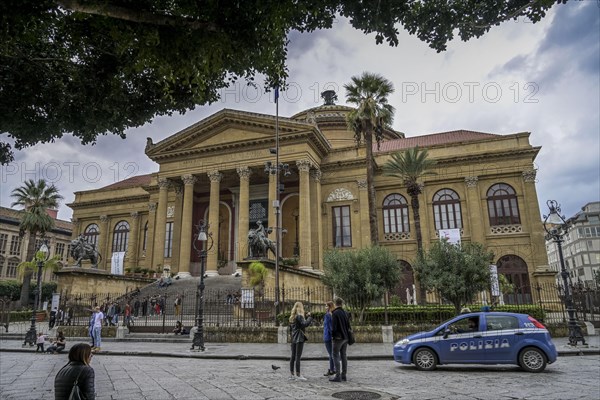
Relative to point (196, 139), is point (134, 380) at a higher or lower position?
lower

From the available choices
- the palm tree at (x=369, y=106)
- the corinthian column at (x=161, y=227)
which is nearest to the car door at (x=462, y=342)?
the palm tree at (x=369, y=106)

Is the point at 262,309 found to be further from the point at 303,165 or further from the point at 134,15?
the point at 134,15

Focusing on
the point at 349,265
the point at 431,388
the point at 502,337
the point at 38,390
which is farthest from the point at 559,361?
the point at 38,390

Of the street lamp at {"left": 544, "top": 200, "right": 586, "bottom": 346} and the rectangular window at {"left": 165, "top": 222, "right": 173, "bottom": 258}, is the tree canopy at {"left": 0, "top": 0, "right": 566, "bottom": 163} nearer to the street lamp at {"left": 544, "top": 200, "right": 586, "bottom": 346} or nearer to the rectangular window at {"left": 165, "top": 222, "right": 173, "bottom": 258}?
the street lamp at {"left": 544, "top": 200, "right": 586, "bottom": 346}

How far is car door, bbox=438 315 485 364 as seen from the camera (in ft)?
30.0

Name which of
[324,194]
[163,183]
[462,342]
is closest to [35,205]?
[163,183]

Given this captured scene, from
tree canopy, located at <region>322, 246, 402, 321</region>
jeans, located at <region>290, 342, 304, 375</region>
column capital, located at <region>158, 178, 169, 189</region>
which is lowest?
jeans, located at <region>290, 342, 304, 375</region>

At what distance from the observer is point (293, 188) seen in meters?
35.2

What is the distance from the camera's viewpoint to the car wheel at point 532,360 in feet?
29.0

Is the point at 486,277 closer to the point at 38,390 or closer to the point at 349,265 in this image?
the point at 349,265

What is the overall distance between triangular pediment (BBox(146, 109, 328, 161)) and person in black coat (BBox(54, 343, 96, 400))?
90.7 feet

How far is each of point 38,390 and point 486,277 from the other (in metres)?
16.2

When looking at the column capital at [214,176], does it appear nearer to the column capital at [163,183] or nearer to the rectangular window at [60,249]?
the column capital at [163,183]

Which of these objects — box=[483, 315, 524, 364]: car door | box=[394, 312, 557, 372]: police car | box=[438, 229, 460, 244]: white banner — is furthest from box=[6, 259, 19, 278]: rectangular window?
box=[483, 315, 524, 364]: car door
